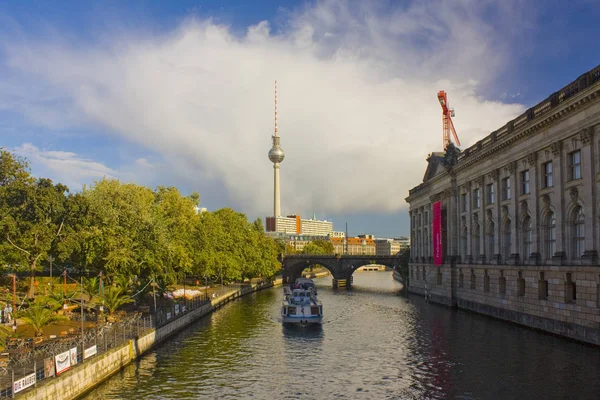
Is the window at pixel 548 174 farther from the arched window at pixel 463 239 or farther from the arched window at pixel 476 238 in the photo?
the arched window at pixel 463 239

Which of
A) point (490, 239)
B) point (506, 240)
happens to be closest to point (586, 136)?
point (506, 240)

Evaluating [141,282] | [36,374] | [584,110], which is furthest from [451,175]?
[36,374]

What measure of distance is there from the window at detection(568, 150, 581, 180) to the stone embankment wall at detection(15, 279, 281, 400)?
41.1 meters

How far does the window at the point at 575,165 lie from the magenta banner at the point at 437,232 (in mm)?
42105

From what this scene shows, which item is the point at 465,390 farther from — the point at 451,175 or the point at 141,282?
the point at 451,175

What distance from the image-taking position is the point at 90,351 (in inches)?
1448

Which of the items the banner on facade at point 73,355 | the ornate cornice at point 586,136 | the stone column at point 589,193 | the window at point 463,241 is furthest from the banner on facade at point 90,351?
the window at point 463,241

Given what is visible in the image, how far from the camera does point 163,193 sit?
11762cm

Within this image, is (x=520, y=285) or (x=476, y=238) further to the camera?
(x=476, y=238)

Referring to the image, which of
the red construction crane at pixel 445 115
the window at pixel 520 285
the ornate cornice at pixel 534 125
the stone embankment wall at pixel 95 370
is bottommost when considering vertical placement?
the stone embankment wall at pixel 95 370

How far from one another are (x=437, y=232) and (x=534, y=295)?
38508mm

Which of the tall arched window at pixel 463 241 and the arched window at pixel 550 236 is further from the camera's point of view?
the tall arched window at pixel 463 241

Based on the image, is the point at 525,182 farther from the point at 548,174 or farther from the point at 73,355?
the point at 73,355

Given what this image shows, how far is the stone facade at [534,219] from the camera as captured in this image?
49.8 metres
